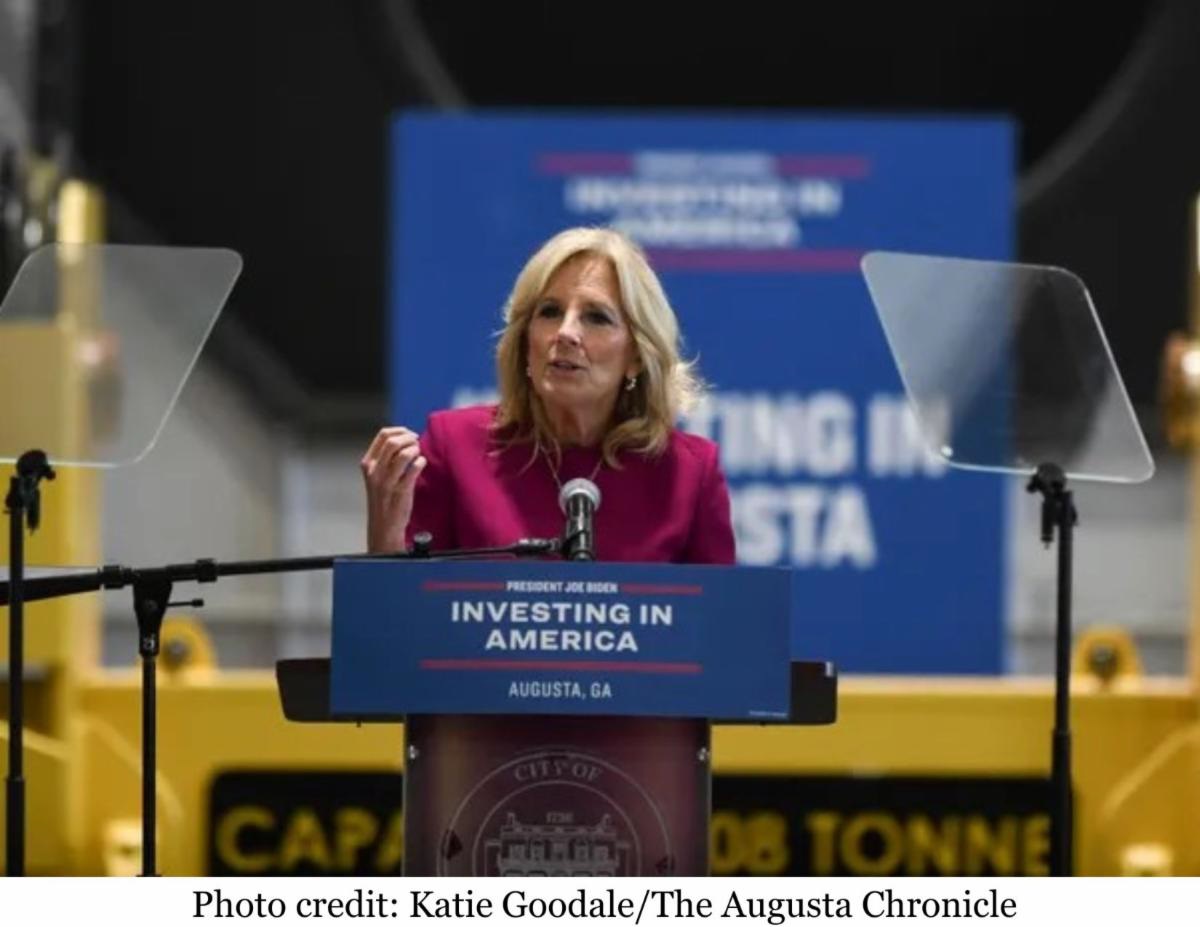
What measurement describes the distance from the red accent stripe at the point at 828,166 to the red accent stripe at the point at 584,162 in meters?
0.32

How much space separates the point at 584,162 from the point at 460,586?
243 cm

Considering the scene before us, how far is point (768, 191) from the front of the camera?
5727 mm

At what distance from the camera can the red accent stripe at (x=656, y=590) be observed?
3438mm

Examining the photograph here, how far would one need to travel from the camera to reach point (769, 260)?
5730 millimetres

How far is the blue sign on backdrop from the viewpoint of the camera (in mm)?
5668

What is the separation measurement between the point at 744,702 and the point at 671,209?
244 centimetres

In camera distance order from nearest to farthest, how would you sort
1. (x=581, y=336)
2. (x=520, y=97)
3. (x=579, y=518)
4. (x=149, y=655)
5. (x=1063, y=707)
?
(x=579, y=518) < (x=149, y=655) < (x=581, y=336) < (x=1063, y=707) < (x=520, y=97)

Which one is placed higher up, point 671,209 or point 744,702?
point 671,209

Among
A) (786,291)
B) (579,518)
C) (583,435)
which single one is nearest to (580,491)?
(579,518)

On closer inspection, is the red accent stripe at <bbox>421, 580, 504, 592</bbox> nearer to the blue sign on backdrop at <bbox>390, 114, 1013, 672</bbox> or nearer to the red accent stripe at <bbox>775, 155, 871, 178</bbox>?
the blue sign on backdrop at <bbox>390, 114, 1013, 672</bbox>

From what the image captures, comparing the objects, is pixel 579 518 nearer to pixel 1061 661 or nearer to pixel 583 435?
pixel 583 435

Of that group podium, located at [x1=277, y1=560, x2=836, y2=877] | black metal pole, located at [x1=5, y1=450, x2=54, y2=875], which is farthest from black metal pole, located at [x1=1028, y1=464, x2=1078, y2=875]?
black metal pole, located at [x1=5, y1=450, x2=54, y2=875]
